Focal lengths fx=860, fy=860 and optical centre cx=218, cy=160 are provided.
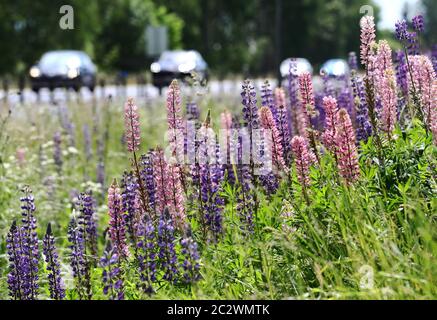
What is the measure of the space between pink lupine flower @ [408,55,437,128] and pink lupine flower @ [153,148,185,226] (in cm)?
153

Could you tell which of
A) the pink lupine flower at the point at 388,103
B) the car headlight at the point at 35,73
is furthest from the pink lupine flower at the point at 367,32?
the car headlight at the point at 35,73

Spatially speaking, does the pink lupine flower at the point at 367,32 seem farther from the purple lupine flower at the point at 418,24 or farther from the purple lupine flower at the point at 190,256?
the purple lupine flower at the point at 190,256

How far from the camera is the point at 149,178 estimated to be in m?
5.26

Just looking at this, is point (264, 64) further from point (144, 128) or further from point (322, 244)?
point (322, 244)

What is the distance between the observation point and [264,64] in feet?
258

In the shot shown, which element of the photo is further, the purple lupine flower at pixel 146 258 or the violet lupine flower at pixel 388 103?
the violet lupine flower at pixel 388 103

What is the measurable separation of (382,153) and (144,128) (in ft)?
30.4

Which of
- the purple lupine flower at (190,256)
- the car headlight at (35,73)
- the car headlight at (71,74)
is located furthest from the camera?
the car headlight at (35,73)

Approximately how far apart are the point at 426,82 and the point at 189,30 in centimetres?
6432

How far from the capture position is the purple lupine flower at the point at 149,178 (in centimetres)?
521

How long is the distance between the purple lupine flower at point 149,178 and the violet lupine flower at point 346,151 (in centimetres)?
116

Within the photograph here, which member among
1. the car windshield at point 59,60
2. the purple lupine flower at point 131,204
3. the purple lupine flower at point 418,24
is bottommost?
the purple lupine flower at point 131,204

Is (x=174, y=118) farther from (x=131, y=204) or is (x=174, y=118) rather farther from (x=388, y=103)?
(x=388, y=103)

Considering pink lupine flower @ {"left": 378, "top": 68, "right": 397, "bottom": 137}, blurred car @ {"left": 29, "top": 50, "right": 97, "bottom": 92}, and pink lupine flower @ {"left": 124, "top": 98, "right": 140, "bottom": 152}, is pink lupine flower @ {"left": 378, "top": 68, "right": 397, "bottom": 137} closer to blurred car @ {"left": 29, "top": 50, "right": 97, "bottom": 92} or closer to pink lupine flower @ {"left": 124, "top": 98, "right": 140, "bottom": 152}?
pink lupine flower @ {"left": 124, "top": 98, "right": 140, "bottom": 152}
